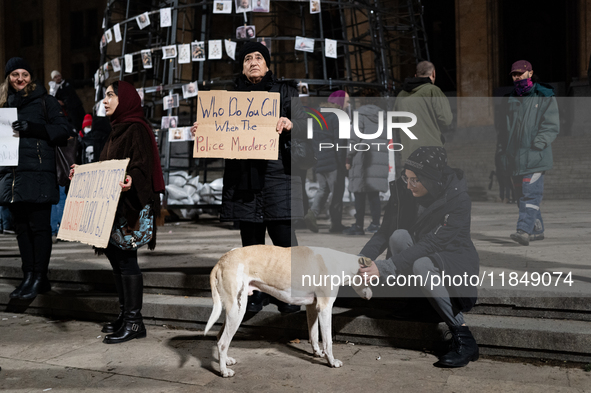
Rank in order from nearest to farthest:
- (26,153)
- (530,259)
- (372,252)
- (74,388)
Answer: (74,388), (372,252), (26,153), (530,259)

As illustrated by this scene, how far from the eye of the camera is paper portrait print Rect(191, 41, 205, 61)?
32.2ft

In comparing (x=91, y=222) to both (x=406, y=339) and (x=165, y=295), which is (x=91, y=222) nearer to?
(x=165, y=295)

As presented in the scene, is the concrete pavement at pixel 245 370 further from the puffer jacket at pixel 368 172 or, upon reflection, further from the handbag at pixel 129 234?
the puffer jacket at pixel 368 172

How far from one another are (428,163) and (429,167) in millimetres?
27

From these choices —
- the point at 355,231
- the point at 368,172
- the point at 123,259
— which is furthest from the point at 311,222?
the point at 123,259

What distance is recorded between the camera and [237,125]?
3.69 meters

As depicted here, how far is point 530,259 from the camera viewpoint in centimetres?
504

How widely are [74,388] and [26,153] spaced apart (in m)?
2.49

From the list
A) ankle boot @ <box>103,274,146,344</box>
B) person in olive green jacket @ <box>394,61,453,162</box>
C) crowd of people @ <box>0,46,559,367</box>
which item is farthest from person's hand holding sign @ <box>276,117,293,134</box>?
person in olive green jacket @ <box>394,61,453,162</box>

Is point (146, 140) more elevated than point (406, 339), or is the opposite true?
point (146, 140)

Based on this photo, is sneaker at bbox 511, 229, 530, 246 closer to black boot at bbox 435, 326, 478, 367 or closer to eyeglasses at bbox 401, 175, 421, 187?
black boot at bbox 435, 326, 478, 367

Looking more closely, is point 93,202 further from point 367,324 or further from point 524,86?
point 524,86

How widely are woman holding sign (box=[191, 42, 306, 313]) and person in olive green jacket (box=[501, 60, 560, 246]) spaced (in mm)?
3332

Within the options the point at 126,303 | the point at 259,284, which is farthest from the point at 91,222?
the point at 259,284
